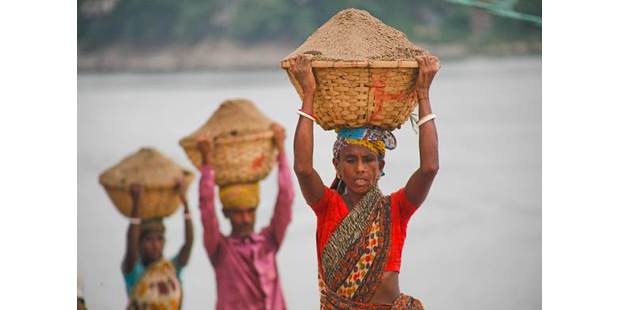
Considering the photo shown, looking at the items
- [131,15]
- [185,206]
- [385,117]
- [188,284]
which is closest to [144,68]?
[131,15]

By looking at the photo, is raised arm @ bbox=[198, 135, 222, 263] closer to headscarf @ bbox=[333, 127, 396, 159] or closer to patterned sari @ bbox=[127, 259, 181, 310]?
patterned sari @ bbox=[127, 259, 181, 310]

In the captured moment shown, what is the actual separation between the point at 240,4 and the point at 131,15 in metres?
0.62

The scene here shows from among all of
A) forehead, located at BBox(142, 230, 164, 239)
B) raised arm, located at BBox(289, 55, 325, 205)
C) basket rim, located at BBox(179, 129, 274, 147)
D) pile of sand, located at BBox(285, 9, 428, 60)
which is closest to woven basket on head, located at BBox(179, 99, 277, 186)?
basket rim, located at BBox(179, 129, 274, 147)

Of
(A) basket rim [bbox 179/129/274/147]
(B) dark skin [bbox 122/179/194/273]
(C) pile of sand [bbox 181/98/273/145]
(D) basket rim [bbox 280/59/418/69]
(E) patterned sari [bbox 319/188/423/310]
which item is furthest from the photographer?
Answer: (B) dark skin [bbox 122/179/194/273]

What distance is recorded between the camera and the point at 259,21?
20.9ft

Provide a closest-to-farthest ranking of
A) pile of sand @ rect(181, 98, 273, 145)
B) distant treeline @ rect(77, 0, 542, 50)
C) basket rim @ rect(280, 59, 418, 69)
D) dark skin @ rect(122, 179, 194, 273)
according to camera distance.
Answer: basket rim @ rect(280, 59, 418, 69) < pile of sand @ rect(181, 98, 273, 145) < distant treeline @ rect(77, 0, 542, 50) < dark skin @ rect(122, 179, 194, 273)

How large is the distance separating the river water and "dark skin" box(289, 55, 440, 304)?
180 centimetres

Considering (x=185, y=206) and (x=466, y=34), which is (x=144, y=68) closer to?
(x=185, y=206)

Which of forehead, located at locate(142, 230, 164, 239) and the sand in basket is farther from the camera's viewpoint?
forehead, located at locate(142, 230, 164, 239)

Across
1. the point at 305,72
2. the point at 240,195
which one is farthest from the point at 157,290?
the point at 305,72

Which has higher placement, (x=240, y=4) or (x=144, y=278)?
(x=240, y=4)

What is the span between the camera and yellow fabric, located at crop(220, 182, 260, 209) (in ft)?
20.3

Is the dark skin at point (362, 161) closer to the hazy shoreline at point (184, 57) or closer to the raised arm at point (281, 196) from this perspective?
the raised arm at point (281, 196)

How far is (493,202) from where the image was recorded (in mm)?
6203
